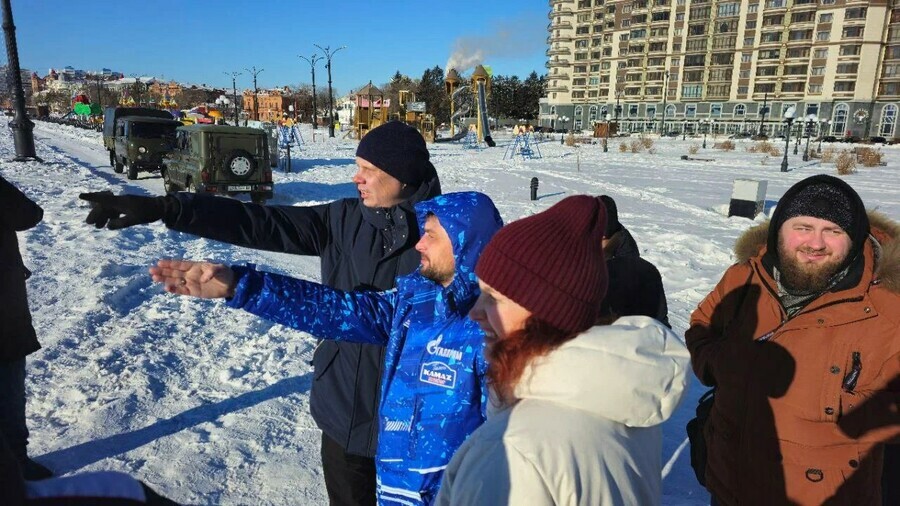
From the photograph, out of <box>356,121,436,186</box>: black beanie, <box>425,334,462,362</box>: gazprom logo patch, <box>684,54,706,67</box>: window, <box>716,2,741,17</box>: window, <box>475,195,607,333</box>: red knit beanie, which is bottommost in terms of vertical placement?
<box>425,334,462,362</box>: gazprom logo patch

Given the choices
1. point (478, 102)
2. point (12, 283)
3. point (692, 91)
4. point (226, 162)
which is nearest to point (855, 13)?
point (692, 91)

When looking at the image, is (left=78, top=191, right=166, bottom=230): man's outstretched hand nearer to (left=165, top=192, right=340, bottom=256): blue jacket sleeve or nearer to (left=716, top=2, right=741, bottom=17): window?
(left=165, top=192, right=340, bottom=256): blue jacket sleeve

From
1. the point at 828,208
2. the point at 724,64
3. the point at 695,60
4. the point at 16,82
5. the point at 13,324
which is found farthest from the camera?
the point at 695,60

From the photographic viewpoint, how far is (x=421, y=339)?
1711mm

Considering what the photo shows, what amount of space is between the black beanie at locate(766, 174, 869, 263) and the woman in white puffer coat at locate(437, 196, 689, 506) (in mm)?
1398

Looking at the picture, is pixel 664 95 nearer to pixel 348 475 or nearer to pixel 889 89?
pixel 889 89

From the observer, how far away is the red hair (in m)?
1.11

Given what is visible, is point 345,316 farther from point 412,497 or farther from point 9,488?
point 9,488

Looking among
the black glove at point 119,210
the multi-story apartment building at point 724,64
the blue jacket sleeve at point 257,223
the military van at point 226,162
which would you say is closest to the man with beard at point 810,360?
the blue jacket sleeve at point 257,223

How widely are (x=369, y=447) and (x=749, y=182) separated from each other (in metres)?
12.2

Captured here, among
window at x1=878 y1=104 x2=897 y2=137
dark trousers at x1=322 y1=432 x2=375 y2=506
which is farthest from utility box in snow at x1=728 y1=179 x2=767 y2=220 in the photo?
window at x1=878 y1=104 x2=897 y2=137

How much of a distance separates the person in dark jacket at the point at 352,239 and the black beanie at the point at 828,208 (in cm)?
148

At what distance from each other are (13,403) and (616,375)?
3006 millimetres

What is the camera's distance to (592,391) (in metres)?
1.00
